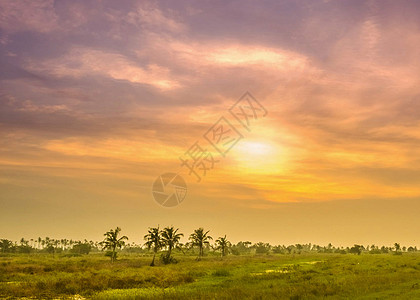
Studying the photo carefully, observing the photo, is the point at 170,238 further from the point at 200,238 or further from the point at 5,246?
the point at 5,246

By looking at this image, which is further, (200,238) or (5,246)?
(5,246)

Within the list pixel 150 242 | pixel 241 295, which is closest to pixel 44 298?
pixel 241 295

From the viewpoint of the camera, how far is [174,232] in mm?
A: 95188

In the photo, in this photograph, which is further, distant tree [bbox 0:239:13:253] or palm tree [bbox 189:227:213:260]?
distant tree [bbox 0:239:13:253]

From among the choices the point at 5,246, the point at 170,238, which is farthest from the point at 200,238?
the point at 5,246

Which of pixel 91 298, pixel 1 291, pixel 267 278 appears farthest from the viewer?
pixel 267 278

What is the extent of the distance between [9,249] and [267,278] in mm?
183124

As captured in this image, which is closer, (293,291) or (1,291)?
(293,291)

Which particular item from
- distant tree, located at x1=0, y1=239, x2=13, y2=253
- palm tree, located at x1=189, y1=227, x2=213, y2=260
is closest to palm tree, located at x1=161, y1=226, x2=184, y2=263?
palm tree, located at x1=189, y1=227, x2=213, y2=260

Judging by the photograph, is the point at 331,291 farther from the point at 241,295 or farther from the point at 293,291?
the point at 241,295

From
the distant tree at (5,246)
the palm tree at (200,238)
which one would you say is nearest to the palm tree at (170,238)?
the palm tree at (200,238)

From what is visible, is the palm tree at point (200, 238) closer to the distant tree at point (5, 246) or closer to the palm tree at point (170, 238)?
the palm tree at point (170, 238)

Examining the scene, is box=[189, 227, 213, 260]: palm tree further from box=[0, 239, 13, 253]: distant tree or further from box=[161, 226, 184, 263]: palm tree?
box=[0, 239, 13, 253]: distant tree

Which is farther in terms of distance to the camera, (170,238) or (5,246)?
(5,246)
